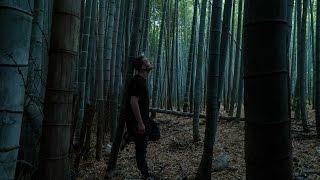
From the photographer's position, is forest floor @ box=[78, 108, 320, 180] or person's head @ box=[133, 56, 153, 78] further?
forest floor @ box=[78, 108, 320, 180]

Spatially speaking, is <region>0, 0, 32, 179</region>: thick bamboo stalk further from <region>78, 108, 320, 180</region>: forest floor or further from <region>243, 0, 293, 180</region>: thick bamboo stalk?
<region>78, 108, 320, 180</region>: forest floor

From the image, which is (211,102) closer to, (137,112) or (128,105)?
(137,112)

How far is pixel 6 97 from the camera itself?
4.09 ft

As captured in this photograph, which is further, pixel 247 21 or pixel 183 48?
pixel 183 48

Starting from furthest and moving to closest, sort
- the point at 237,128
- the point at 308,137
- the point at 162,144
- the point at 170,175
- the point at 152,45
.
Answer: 1. the point at 152,45
2. the point at 237,128
3. the point at 162,144
4. the point at 308,137
5. the point at 170,175

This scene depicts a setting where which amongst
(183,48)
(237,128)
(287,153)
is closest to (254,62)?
(287,153)

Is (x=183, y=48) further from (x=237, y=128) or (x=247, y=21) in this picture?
(x=247, y=21)

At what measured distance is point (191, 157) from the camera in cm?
518

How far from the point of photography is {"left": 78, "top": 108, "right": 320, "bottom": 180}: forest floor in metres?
4.16

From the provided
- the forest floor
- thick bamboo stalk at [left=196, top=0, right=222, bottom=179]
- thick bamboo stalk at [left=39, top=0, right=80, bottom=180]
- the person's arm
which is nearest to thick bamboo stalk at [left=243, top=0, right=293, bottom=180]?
thick bamboo stalk at [left=39, top=0, right=80, bottom=180]

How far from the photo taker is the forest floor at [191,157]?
13.6ft

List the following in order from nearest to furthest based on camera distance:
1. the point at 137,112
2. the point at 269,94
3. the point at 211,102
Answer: the point at 269,94
the point at 211,102
the point at 137,112

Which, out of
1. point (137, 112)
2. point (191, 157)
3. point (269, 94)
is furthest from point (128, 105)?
point (269, 94)

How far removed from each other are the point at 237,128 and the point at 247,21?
6.17 meters
